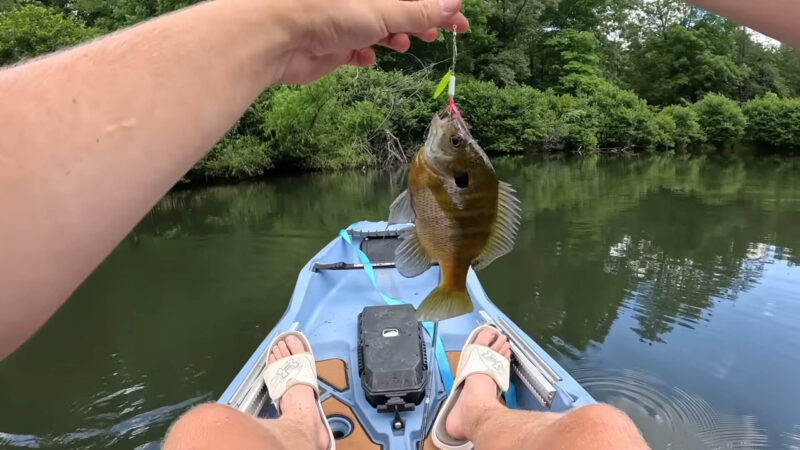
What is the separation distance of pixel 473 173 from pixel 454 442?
1.72 metres

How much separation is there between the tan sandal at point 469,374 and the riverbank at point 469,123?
11.4 meters

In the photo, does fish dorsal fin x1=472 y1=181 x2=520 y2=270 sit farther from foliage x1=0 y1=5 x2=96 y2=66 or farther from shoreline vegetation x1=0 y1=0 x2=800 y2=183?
foliage x1=0 y1=5 x2=96 y2=66

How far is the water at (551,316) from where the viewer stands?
13.9 ft

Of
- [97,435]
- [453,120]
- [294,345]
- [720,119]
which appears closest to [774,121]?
[720,119]

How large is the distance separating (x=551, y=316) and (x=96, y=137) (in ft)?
19.7

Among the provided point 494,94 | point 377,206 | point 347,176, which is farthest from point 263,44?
point 494,94

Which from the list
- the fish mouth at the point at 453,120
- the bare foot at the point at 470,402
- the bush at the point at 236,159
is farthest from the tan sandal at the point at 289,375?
the bush at the point at 236,159

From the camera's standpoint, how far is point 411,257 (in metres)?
1.47

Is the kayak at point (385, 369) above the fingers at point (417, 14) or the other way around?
the other way around

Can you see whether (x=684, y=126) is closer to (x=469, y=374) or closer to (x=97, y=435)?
(x=469, y=374)

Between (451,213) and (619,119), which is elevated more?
(619,119)

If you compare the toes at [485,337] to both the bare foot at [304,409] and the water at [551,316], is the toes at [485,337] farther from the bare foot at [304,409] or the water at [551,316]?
the water at [551,316]

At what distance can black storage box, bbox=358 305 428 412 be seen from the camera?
2881 millimetres

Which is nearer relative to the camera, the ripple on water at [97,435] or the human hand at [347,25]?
the human hand at [347,25]
